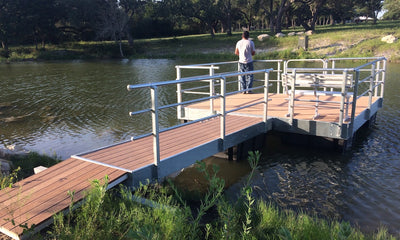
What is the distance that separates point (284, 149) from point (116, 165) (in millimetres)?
4387

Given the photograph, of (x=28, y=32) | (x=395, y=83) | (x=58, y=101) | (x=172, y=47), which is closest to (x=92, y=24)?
(x=28, y=32)

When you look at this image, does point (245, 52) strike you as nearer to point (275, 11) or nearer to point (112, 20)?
point (112, 20)

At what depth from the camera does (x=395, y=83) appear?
1597cm

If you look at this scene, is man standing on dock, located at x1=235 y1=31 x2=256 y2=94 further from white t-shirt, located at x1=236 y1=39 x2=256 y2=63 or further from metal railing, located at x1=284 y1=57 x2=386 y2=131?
metal railing, located at x1=284 y1=57 x2=386 y2=131

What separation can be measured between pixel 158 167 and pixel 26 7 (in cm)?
4704

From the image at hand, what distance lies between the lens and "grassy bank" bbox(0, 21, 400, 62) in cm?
2849

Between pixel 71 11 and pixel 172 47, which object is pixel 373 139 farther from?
pixel 71 11

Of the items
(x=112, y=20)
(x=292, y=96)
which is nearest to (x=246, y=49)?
(x=292, y=96)

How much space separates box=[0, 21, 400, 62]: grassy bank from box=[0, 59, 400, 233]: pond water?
42.6ft

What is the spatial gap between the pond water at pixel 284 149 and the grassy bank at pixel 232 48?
1297 cm

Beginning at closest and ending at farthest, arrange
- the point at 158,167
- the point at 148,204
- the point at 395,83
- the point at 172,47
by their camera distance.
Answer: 1. the point at 148,204
2. the point at 158,167
3. the point at 395,83
4. the point at 172,47

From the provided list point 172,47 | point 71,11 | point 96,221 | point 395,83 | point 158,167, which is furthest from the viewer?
point 71,11

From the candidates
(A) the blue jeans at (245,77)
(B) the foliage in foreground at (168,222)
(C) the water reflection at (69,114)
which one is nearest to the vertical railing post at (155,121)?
(B) the foliage in foreground at (168,222)

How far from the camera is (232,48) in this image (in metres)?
37.4
